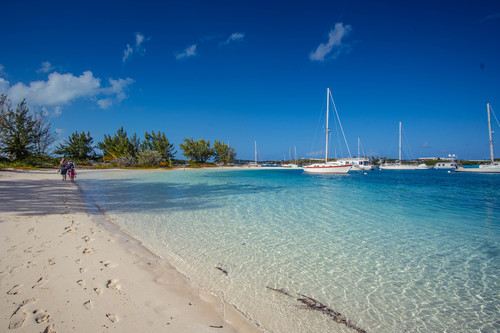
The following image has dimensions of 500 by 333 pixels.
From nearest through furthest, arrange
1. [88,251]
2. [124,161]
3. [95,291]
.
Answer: [95,291] < [88,251] < [124,161]

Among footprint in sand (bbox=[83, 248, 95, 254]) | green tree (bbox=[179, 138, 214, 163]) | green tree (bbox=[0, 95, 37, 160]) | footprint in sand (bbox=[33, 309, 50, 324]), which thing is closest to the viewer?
footprint in sand (bbox=[33, 309, 50, 324])

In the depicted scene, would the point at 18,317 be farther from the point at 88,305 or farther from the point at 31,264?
the point at 31,264

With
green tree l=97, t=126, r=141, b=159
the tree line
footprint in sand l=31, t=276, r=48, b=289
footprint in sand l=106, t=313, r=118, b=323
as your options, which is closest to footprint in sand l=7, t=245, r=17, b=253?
footprint in sand l=31, t=276, r=48, b=289

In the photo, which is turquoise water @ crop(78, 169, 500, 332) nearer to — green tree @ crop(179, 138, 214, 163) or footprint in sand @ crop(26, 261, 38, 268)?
footprint in sand @ crop(26, 261, 38, 268)

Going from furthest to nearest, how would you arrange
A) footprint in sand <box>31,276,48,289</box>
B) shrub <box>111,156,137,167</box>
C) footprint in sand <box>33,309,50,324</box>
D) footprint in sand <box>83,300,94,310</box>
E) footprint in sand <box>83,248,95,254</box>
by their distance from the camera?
1. shrub <box>111,156,137,167</box>
2. footprint in sand <box>83,248,95,254</box>
3. footprint in sand <box>31,276,48,289</box>
4. footprint in sand <box>83,300,94,310</box>
5. footprint in sand <box>33,309,50,324</box>

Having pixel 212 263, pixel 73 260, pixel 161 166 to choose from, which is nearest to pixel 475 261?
pixel 212 263

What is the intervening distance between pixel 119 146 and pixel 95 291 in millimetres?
59089

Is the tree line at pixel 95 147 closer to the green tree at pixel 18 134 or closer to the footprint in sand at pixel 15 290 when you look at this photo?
the green tree at pixel 18 134

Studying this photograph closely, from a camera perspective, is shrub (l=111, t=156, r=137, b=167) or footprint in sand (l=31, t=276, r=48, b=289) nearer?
footprint in sand (l=31, t=276, r=48, b=289)

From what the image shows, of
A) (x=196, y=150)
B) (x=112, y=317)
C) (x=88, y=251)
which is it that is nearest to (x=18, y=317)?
(x=112, y=317)

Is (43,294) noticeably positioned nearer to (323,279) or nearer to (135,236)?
(135,236)

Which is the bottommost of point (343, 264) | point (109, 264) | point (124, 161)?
point (343, 264)

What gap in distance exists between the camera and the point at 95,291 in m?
2.91

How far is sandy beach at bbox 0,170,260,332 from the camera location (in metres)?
2.31
